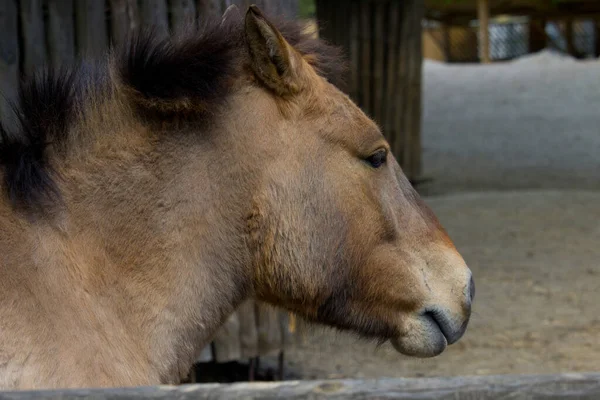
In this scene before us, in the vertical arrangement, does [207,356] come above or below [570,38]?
above

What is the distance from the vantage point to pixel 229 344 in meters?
5.38

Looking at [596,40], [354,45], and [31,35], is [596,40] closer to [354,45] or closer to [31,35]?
[354,45]

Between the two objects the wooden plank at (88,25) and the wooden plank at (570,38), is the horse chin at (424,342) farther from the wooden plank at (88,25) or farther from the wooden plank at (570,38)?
the wooden plank at (570,38)

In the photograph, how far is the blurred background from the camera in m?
4.80

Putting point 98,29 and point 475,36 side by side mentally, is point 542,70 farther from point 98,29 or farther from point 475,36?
point 98,29

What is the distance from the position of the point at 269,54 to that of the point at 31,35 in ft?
6.90

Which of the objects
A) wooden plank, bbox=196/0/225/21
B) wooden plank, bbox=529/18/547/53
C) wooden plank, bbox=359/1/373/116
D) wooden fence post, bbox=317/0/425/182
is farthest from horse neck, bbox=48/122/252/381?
wooden plank, bbox=529/18/547/53

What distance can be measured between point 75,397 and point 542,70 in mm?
22247

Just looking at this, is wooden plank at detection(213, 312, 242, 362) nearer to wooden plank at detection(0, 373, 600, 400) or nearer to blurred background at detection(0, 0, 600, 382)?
blurred background at detection(0, 0, 600, 382)

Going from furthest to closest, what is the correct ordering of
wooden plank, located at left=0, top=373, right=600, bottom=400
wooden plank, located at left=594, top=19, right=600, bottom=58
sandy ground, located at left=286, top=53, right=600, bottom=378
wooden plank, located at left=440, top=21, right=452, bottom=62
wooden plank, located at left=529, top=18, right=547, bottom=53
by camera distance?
wooden plank, located at left=440, top=21, right=452, bottom=62 < wooden plank, located at left=529, top=18, right=547, bottom=53 < wooden plank, located at left=594, top=19, right=600, bottom=58 < sandy ground, located at left=286, top=53, right=600, bottom=378 < wooden plank, located at left=0, top=373, right=600, bottom=400

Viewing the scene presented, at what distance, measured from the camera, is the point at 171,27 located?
5004 mm

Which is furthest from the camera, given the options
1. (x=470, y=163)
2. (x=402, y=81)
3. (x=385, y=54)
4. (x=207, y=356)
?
(x=470, y=163)

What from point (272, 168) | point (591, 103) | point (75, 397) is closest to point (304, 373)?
point (272, 168)

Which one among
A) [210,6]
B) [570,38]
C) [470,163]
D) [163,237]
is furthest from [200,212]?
[570,38]
